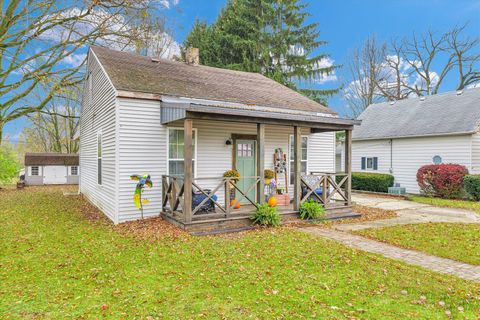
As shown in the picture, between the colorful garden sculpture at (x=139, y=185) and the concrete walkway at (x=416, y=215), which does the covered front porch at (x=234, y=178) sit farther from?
the concrete walkway at (x=416, y=215)

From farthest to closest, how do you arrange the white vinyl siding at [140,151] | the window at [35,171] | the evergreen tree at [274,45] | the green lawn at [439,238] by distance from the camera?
the evergreen tree at [274,45] → the window at [35,171] → the white vinyl siding at [140,151] → the green lawn at [439,238]

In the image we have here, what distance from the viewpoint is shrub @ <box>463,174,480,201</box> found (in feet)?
42.0

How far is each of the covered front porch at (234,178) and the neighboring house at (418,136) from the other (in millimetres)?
7978

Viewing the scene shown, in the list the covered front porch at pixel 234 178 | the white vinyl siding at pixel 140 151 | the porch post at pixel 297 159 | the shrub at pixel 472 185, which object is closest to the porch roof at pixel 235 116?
the covered front porch at pixel 234 178

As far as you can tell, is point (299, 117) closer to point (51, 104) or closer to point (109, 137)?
point (109, 137)

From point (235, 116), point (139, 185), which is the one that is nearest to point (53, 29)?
point (139, 185)

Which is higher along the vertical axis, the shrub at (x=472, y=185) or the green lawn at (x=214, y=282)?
the shrub at (x=472, y=185)

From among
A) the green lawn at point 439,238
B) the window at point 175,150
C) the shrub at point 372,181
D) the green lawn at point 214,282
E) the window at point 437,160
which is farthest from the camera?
the shrub at point 372,181

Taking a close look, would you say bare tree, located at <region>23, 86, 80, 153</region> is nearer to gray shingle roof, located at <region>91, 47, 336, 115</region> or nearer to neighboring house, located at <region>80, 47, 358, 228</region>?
gray shingle roof, located at <region>91, 47, 336, 115</region>

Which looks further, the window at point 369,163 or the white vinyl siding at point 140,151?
the window at point 369,163

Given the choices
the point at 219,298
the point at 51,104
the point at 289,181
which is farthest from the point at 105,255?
the point at 51,104

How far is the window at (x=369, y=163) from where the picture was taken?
1805 centimetres

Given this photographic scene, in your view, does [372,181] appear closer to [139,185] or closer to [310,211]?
[310,211]

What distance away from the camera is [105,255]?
5.59 metres
